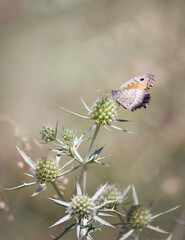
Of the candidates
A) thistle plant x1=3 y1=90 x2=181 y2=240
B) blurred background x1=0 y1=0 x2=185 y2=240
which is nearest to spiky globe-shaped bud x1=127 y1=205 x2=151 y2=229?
thistle plant x1=3 y1=90 x2=181 y2=240

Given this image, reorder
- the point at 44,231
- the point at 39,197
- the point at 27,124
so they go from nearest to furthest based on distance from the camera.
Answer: the point at 44,231 < the point at 39,197 < the point at 27,124

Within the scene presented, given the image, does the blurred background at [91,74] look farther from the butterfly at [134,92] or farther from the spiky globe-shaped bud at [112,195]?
the butterfly at [134,92]

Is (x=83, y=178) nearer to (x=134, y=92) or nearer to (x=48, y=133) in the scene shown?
(x=48, y=133)

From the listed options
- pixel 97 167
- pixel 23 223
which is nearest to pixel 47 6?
pixel 97 167

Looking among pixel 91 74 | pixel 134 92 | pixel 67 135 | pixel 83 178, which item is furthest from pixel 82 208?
pixel 91 74

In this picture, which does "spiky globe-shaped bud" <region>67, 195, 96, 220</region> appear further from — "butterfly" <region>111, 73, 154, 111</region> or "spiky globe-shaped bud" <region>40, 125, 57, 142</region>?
"butterfly" <region>111, 73, 154, 111</region>

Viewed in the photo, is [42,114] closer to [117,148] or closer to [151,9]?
[117,148]

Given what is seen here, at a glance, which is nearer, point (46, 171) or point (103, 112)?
point (46, 171)
